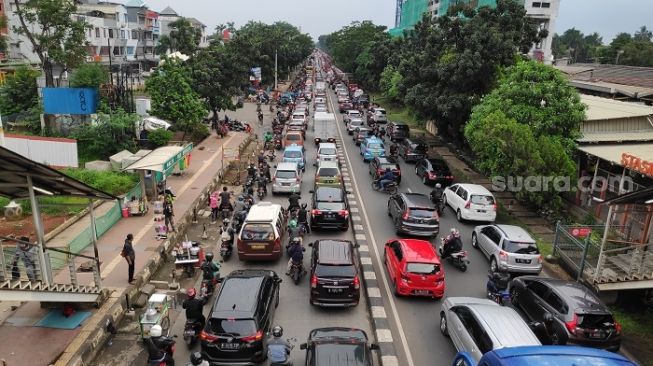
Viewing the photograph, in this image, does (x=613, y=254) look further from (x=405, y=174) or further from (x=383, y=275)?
(x=405, y=174)

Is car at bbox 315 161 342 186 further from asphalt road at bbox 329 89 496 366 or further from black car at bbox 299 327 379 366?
black car at bbox 299 327 379 366

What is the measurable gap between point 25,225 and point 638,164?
22.9 metres

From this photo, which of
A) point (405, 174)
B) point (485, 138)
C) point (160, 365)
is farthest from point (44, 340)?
point (405, 174)

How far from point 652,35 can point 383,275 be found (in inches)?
6642

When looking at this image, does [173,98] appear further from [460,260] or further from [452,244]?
[460,260]

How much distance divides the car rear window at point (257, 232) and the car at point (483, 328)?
6.23 meters

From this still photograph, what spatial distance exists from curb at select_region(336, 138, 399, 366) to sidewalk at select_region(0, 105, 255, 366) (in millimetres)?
6735

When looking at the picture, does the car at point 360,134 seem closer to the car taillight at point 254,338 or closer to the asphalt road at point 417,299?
the asphalt road at point 417,299

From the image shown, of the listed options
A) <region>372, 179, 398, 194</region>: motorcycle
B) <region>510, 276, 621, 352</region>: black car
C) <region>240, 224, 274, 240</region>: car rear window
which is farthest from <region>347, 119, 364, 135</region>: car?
<region>510, 276, 621, 352</region>: black car

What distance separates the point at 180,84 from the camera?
31.5 meters

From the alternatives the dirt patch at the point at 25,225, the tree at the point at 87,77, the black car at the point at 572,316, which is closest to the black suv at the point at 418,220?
the black car at the point at 572,316

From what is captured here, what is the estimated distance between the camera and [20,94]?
32.7 meters

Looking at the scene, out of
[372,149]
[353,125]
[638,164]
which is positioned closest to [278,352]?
[638,164]

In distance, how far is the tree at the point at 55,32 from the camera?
30.6 m
